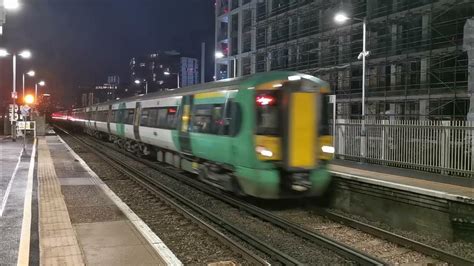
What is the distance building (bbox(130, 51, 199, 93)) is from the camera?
360 feet

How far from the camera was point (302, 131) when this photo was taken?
10.2 meters

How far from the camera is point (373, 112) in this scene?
3309 cm

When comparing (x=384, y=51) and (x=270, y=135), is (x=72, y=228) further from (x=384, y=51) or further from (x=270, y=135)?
(x=384, y=51)

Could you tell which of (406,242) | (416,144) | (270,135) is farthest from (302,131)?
(416,144)

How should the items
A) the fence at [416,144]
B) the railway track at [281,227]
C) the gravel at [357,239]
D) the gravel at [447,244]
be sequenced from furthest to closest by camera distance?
the fence at [416,144], the gravel at [447,244], the gravel at [357,239], the railway track at [281,227]

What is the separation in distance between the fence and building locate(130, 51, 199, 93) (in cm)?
8509

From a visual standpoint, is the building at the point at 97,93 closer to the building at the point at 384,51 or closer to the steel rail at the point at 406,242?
the building at the point at 384,51

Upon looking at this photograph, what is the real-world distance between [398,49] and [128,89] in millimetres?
81169

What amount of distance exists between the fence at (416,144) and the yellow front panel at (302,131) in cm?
472

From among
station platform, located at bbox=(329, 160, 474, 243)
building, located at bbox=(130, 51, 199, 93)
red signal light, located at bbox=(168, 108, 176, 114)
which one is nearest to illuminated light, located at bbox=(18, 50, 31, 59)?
red signal light, located at bbox=(168, 108, 176, 114)

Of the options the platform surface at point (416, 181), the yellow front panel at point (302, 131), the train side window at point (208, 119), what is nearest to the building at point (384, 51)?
the platform surface at point (416, 181)

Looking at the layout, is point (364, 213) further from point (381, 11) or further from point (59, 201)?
point (381, 11)

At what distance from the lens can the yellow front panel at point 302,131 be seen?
1006 centimetres

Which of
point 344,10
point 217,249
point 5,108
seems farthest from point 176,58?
point 217,249
